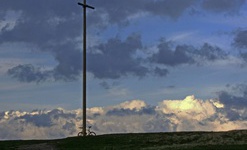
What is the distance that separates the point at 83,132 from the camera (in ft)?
179

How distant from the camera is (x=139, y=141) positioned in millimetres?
45281

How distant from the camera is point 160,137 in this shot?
46.7 meters

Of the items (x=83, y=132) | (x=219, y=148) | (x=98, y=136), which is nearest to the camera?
(x=219, y=148)

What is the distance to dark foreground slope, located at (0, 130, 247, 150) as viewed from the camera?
40.7 meters

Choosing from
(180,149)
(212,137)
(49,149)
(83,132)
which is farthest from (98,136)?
(180,149)

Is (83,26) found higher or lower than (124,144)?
higher

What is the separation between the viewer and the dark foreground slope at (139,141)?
40.7 m

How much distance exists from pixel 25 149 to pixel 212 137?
54.6 ft

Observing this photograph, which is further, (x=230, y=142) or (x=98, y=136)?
(x=98, y=136)

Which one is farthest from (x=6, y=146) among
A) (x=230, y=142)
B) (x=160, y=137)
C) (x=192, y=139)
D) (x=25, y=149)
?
(x=230, y=142)

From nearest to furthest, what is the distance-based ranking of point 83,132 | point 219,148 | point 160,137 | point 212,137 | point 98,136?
point 219,148
point 212,137
point 160,137
point 98,136
point 83,132

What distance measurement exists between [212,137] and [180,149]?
28.6 ft

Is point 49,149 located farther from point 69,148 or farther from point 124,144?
point 124,144

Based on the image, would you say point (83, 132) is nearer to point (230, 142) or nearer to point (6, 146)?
point (6, 146)
